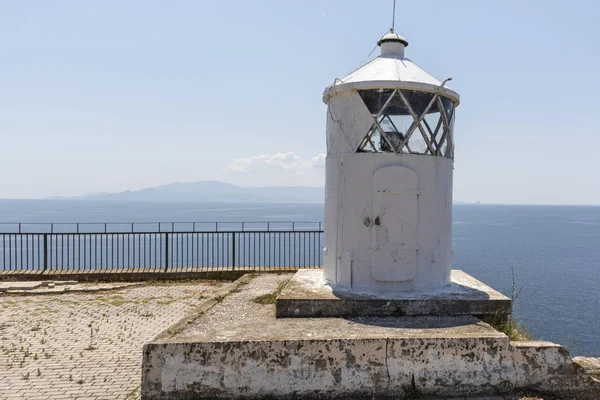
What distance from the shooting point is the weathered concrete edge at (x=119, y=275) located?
38.1 ft

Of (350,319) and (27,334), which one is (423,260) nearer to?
(350,319)

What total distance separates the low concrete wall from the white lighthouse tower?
175 cm

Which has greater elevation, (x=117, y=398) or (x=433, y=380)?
(x=433, y=380)

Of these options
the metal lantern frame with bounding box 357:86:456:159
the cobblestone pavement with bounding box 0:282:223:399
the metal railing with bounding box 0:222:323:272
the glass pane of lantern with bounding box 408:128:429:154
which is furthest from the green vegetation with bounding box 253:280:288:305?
the metal railing with bounding box 0:222:323:272

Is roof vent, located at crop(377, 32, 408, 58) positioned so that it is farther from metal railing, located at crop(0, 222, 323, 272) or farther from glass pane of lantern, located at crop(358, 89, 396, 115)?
metal railing, located at crop(0, 222, 323, 272)

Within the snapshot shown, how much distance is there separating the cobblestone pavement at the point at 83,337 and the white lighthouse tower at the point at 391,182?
3.48m

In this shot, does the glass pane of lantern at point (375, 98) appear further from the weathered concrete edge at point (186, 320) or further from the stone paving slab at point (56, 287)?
the stone paving slab at point (56, 287)

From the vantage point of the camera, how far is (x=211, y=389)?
4770 millimetres

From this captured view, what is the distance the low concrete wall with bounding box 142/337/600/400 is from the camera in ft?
15.6

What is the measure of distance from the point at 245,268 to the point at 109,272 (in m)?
3.77

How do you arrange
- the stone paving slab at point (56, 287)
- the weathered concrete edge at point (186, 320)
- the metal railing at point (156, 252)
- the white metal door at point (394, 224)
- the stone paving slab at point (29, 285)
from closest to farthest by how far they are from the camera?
the weathered concrete edge at point (186, 320) < the white metal door at point (394, 224) < the stone paving slab at point (56, 287) < the stone paving slab at point (29, 285) < the metal railing at point (156, 252)

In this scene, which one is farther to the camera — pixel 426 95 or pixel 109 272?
pixel 109 272

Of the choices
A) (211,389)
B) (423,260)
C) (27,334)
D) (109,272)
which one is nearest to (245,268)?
(109,272)

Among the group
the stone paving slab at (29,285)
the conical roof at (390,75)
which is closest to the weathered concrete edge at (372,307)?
the conical roof at (390,75)
